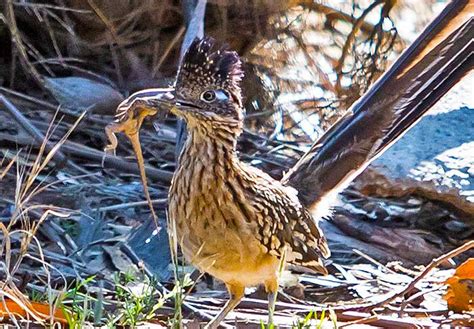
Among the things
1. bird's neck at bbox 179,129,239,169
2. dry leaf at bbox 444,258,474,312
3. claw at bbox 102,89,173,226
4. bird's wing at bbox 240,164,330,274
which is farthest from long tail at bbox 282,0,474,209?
claw at bbox 102,89,173,226

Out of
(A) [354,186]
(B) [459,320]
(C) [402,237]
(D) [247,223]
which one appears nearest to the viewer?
(D) [247,223]

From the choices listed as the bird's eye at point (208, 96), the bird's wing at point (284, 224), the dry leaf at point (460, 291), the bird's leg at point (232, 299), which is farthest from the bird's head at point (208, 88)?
Answer: the dry leaf at point (460, 291)

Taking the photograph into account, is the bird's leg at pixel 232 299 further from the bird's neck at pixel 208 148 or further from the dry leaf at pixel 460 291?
the dry leaf at pixel 460 291

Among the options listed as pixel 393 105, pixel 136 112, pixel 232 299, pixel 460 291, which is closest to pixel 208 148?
pixel 136 112

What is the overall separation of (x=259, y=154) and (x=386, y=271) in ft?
5.00

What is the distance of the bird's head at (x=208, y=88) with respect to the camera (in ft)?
14.5

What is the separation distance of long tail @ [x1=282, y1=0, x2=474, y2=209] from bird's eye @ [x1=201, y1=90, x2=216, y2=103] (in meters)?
1.08

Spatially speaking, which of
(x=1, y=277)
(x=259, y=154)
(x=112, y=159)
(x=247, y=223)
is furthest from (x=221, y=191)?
(x=259, y=154)

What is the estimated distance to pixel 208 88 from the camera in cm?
448

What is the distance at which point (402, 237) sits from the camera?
21.3ft

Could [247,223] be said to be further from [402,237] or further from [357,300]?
[402,237]

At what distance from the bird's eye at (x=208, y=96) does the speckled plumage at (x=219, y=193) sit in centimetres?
1

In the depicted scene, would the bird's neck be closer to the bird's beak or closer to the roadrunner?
the roadrunner

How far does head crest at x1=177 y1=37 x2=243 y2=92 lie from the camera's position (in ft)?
14.5
